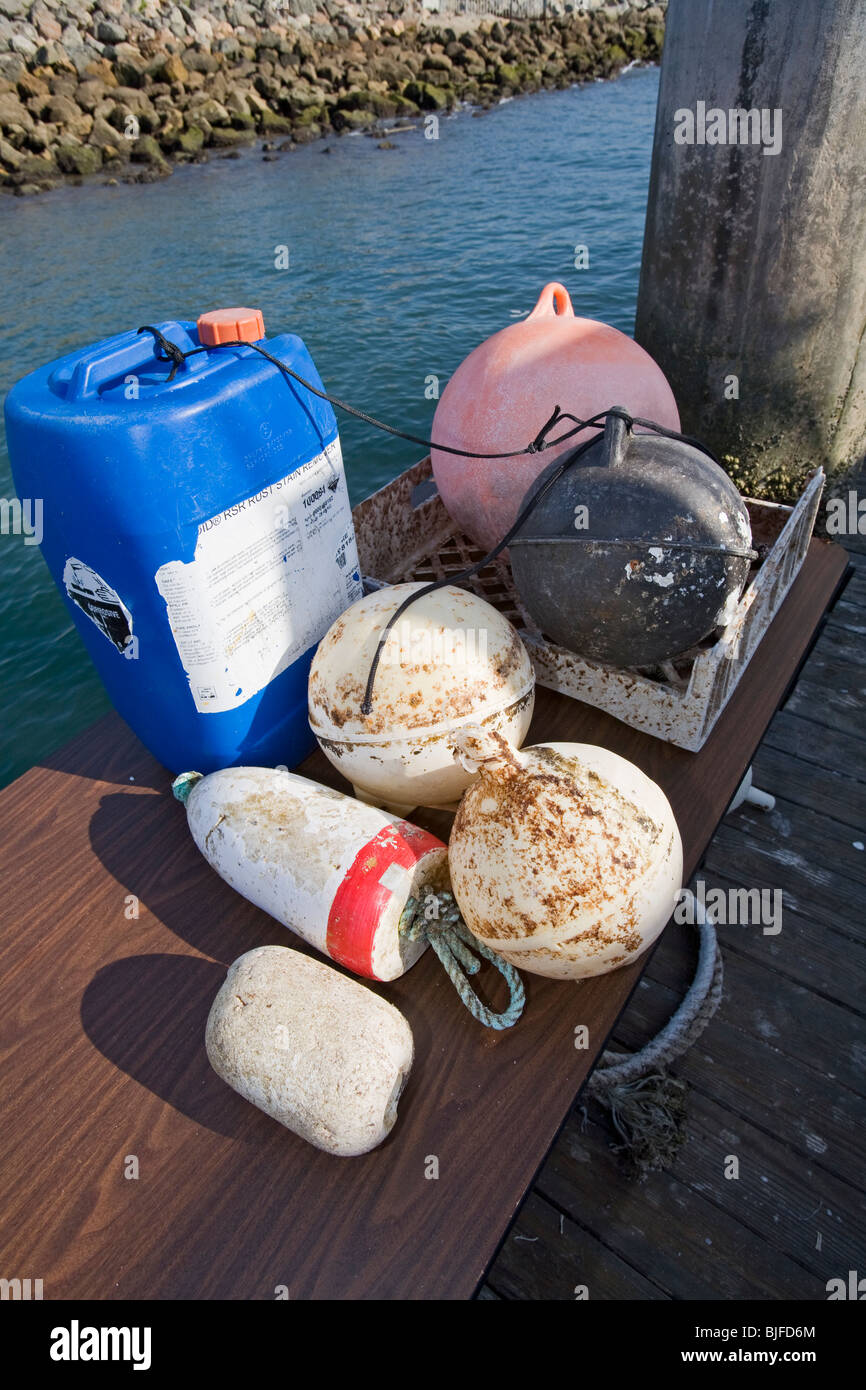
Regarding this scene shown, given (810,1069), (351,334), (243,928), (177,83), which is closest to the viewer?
(243,928)

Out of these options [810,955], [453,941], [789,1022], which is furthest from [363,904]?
[810,955]

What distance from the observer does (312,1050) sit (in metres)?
1.60

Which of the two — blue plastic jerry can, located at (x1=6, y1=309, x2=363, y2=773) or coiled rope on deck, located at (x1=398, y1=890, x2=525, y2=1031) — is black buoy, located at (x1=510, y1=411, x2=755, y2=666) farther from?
coiled rope on deck, located at (x1=398, y1=890, x2=525, y2=1031)

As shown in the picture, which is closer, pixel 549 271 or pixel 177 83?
pixel 549 271

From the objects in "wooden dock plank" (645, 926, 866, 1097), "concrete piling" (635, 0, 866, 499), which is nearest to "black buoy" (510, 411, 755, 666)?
"wooden dock plank" (645, 926, 866, 1097)

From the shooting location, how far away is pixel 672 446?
2.20 metres

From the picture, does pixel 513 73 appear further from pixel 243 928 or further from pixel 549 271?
pixel 243 928

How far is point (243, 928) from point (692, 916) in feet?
5.76

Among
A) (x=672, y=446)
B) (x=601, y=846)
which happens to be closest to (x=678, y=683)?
(x=672, y=446)

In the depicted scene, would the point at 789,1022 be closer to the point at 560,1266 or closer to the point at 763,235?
the point at 560,1266

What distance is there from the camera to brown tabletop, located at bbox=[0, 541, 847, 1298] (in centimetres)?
153

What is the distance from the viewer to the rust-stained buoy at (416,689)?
1997mm

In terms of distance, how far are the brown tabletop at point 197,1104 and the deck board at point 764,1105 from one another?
1063 mm

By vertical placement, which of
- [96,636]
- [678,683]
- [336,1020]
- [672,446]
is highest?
[672,446]
